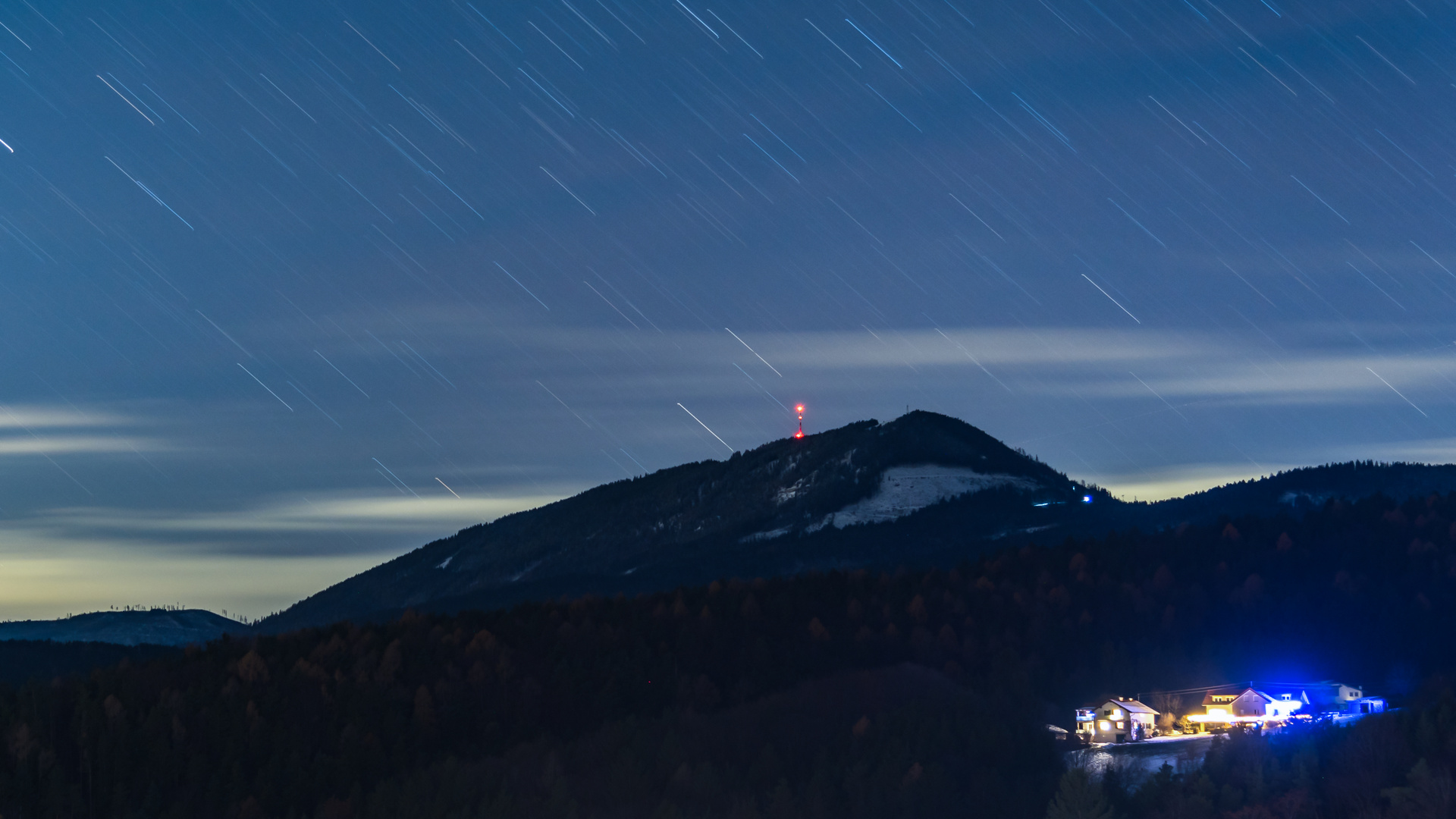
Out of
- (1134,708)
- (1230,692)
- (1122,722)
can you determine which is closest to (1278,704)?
(1230,692)

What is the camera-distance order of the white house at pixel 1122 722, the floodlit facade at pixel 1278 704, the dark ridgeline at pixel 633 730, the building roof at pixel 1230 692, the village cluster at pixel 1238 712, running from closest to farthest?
the dark ridgeline at pixel 633 730, the floodlit facade at pixel 1278 704, the village cluster at pixel 1238 712, the building roof at pixel 1230 692, the white house at pixel 1122 722

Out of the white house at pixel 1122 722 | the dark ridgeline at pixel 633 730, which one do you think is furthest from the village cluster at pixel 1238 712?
the dark ridgeline at pixel 633 730

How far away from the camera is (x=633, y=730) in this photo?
165 meters

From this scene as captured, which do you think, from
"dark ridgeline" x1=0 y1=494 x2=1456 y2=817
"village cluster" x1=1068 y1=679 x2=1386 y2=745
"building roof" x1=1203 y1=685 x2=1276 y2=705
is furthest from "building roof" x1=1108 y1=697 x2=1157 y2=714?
"dark ridgeline" x1=0 y1=494 x2=1456 y2=817

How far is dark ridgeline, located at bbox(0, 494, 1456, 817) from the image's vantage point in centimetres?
13375

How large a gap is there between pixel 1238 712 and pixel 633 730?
207 feet

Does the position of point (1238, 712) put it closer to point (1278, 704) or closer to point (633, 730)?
point (1278, 704)

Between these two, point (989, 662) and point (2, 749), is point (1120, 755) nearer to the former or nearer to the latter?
point (989, 662)

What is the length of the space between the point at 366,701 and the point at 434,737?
821cm

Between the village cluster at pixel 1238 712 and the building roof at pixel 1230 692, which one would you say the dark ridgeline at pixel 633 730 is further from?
the building roof at pixel 1230 692

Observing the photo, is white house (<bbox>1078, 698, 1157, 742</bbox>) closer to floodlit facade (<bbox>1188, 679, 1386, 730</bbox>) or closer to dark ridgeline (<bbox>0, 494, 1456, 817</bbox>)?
floodlit facade (<bbox>1188, 679, 1386, 730</bbox>)

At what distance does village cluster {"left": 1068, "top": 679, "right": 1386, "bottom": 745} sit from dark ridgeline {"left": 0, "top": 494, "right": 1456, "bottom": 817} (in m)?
6.73

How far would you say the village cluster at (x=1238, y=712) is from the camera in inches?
5645

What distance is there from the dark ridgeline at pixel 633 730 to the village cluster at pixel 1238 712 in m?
6.73
